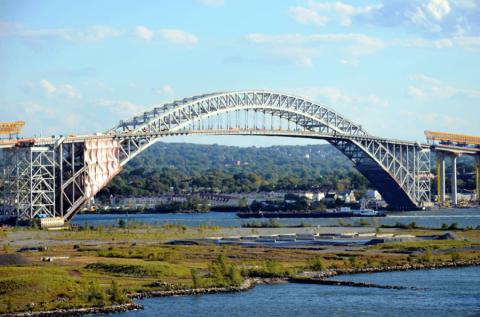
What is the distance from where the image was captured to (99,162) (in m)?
116

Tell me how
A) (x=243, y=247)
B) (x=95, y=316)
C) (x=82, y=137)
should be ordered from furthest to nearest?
1. (x=82, y=137)
2. (x=243, y=247)
3. (x=95, y=316)

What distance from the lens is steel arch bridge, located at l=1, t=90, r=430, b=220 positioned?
363 ft

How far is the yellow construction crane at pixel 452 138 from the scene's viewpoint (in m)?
183

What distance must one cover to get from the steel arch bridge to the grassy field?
9.78 m

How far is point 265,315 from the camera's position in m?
52.7

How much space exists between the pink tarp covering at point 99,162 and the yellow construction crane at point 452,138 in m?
77.7

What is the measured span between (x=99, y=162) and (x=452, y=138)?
286ft

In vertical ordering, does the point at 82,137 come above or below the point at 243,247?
above

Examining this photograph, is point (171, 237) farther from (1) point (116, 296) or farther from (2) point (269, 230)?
(1) point (116, 296)

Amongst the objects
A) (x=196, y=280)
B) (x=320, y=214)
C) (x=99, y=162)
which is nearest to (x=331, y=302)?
(x=196, y=280)

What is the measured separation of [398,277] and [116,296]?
69.1 feet

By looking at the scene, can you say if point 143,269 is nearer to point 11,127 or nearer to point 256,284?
point 256,284

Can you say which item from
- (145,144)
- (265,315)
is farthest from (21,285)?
(145,144)

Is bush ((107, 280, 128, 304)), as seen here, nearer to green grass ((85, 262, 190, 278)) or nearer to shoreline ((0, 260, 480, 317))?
shoreline ((0, 260, 480, 317))
